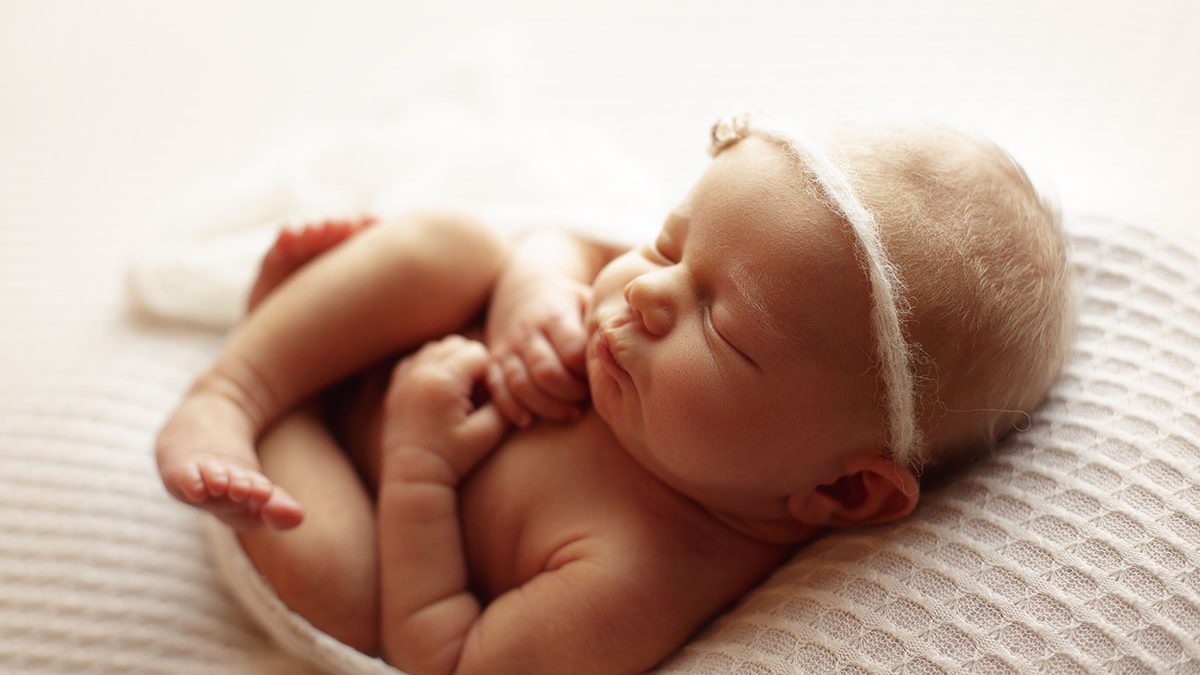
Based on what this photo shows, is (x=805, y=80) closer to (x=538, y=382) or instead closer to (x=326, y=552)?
(x=538, y=382)

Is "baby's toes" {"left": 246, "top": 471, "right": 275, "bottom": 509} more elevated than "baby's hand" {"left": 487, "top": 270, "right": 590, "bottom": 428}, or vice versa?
"baby's hand" {"left": 487, "top": 270, "right": 590, "bottom": 428}

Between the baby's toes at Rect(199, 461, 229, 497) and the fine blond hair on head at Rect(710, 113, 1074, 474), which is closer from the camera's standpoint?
the fine blond hair on head at Rect(710, 113, 1074, 474)

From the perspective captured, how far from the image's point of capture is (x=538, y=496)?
3.44 ft

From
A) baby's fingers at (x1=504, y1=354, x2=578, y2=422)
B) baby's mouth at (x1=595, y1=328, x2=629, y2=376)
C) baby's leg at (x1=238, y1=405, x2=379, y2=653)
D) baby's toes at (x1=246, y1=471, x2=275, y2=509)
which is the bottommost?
baby's leg at (x1=238, y1=405, x2=379, y2=653)

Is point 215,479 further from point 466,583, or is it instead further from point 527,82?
point 527,82

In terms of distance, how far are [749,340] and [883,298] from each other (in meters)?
0.12

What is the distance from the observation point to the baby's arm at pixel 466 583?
956mm

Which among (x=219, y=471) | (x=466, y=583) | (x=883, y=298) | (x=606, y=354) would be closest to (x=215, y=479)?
(x=219, y=471)

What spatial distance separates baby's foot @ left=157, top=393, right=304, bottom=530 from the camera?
3.15 ft

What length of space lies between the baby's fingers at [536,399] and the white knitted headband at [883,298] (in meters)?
0.33

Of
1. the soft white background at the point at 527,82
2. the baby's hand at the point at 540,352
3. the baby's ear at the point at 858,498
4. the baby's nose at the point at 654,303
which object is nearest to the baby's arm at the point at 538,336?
the baby's hand at the point at 540,352

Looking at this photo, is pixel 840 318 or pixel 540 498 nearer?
pixel 840 318

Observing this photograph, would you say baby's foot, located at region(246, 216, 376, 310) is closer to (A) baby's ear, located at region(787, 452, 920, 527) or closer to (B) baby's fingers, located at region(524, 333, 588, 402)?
(B) baby's fingers, located at region(524, 333, 588, 402)

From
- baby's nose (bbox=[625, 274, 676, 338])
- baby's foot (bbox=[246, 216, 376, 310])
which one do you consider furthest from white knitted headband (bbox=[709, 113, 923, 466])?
baby's foot (bbox=[246, 216, 376, 310])
